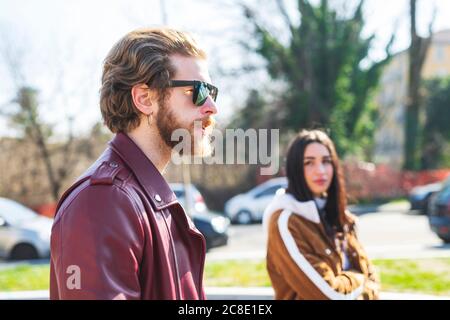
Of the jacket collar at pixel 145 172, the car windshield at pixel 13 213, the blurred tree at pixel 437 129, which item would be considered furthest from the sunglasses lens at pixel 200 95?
the blurred tree at pixel 437 129

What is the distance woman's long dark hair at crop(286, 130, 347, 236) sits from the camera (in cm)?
340

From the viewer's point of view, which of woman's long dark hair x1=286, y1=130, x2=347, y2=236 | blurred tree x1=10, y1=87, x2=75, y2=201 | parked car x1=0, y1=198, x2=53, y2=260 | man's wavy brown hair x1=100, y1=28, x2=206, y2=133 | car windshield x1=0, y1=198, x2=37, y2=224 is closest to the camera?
man's wavy brown hair x1=100, y1=28, x2=206, y2=133

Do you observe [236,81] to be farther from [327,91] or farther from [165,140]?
[165,140]

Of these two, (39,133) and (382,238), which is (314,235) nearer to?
(382,238)

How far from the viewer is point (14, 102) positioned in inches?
795

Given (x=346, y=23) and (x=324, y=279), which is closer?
(x=324, y=279)

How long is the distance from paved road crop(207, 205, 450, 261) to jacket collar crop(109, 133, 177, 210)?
6.30 meters

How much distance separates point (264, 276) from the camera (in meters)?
6.27

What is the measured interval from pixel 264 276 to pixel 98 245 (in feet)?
16.7

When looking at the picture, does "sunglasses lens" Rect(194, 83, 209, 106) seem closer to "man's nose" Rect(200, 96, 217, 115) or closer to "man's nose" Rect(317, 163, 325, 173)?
"man's nose" Rect(200, 96, 217, 115)

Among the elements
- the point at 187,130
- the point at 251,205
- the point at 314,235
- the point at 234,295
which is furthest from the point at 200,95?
the point at 251,205

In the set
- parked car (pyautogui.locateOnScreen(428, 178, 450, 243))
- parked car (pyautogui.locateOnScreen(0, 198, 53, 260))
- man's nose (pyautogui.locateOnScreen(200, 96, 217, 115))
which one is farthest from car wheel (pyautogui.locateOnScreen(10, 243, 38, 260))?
man's nose (pyautogui.locateOnScreen(200, 96, 217, 115))
